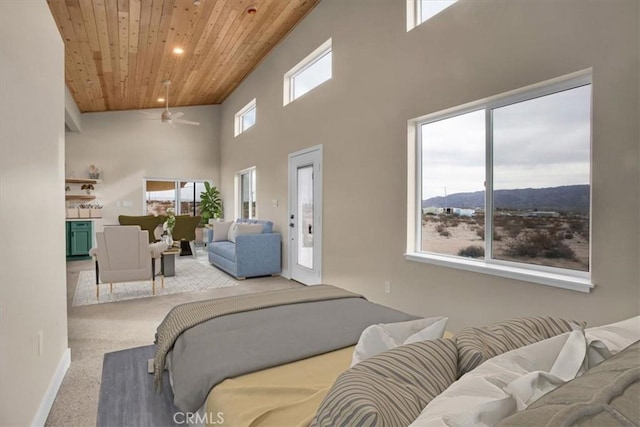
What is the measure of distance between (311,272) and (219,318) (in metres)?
3.24

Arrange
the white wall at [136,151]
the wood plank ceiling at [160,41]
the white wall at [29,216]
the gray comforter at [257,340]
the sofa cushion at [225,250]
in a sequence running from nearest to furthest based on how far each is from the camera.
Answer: the gray comforter at [257,340], the white wall at [29,216], the wood plank ceiling at [160,41], the sofa cushion at [225,250], the white wall at [136,151]

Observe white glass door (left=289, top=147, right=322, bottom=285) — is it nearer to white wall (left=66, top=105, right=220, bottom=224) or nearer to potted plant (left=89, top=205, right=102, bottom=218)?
white wall (left=66, top=105, right=220, bottom=224)

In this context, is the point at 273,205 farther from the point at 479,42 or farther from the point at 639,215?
the point at 639,215

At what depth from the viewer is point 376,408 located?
708 mm

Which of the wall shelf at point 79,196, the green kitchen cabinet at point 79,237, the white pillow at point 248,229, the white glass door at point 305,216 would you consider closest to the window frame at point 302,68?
the white glass door at point 305,216

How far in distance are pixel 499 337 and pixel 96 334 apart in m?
3.53

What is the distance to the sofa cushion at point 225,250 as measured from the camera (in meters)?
5.81

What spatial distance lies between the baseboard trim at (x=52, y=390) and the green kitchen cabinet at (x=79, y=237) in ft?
19.2

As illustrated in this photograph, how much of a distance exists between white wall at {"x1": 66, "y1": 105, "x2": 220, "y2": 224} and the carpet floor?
3.62 metres

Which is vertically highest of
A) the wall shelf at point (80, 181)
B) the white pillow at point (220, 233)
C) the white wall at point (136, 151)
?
the white wall at point (136, 151)

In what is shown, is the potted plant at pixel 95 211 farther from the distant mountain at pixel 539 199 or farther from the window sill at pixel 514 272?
the distant mountain at pixel 539 199

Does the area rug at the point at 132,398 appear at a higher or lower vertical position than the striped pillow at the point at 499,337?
lower

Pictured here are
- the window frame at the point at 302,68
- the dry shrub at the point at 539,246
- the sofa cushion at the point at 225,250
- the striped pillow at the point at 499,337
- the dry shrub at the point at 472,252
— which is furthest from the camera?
the sofa cushion at the point at 225,250

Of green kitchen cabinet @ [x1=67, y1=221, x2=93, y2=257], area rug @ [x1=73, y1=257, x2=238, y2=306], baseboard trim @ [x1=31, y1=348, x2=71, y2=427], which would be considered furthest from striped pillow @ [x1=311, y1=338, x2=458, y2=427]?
green kitchen cabinet @ [x1=67, y1=221, x2=93, y2=257]
